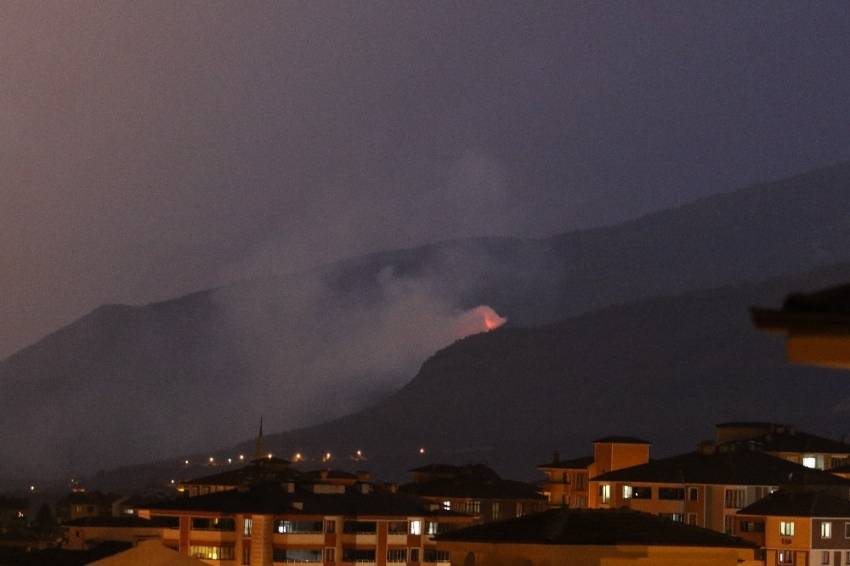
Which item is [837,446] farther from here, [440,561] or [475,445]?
[475,445]

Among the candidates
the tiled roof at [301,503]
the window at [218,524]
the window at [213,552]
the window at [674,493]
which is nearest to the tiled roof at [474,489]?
the window at [674,493]

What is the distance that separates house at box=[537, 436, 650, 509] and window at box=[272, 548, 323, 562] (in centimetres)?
1997

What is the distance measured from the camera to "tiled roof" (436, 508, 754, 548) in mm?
17562

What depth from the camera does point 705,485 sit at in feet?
227

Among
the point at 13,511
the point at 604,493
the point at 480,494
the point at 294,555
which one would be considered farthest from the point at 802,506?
the point at 13,511

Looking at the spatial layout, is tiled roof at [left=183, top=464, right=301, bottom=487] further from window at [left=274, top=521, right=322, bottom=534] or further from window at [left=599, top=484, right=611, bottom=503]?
window at [left=274, top=521, right=322, bottom=534]

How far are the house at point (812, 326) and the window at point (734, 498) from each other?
6548 cm

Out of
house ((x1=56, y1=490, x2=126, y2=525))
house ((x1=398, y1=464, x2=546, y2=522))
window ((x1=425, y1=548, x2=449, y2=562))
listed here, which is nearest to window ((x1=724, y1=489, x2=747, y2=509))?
window ((x1=425, y1=548, x2=449, y2=562))

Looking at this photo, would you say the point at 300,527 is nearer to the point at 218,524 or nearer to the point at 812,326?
the point at 218,524

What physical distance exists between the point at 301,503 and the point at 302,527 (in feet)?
3.57

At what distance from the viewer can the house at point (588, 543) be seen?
16047 millimetres

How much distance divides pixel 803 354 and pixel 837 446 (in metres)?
82.0

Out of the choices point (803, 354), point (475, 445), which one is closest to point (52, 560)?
point (803, 354)

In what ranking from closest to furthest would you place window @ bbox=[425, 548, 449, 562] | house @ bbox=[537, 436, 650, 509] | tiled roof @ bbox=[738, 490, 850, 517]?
tiled roof @ bbox=[738, 490, 850, 517] → window @ bbox=[425, 548, 449, 562] → house @ bbox=[537, 436, 650, 509]
